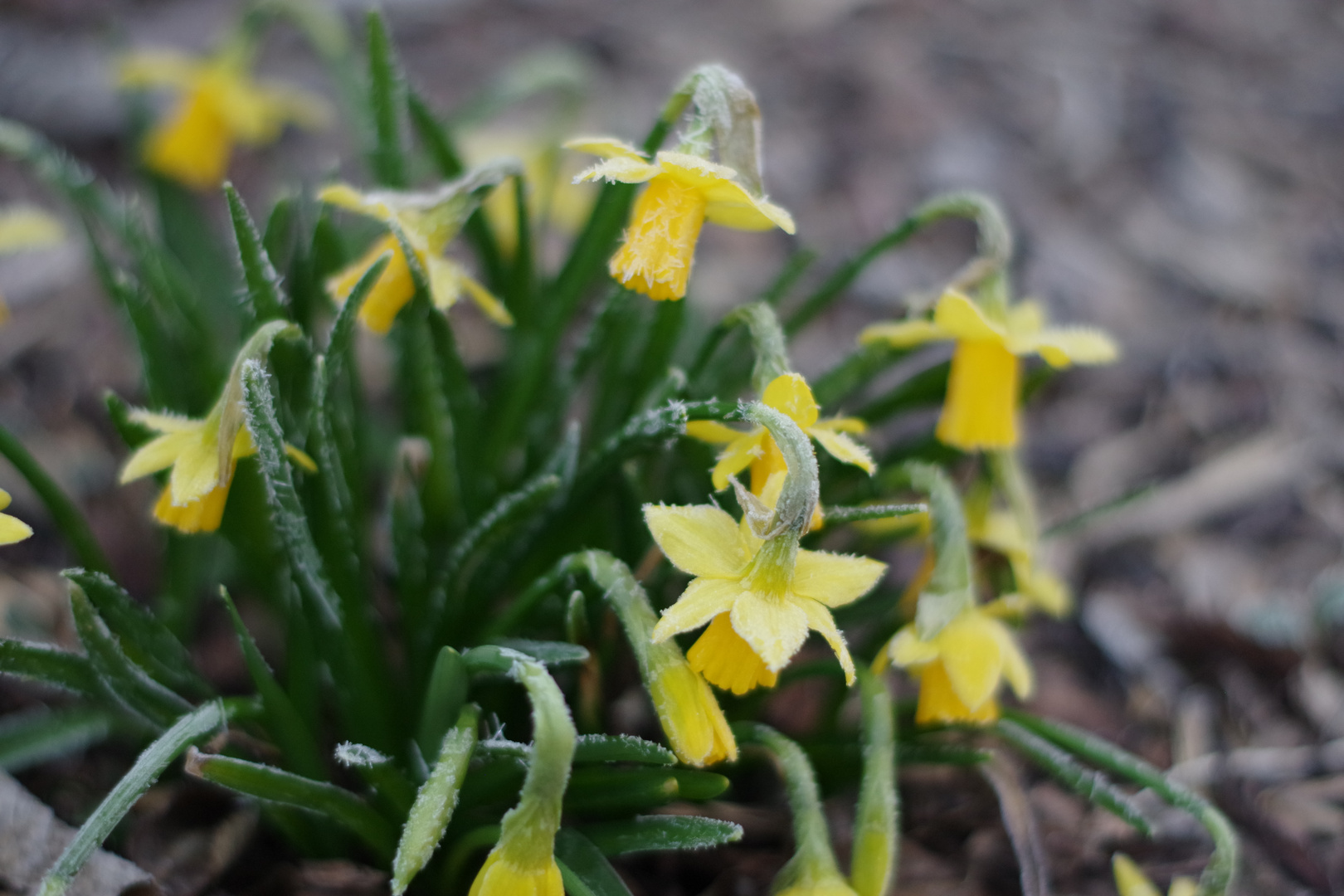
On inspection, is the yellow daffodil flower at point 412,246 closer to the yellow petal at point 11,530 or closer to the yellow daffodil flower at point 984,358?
the yellow petal at point 11,530

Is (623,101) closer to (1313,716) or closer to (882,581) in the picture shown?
(882,581)

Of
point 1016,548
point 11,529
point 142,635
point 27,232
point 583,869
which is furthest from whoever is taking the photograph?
point 27,232

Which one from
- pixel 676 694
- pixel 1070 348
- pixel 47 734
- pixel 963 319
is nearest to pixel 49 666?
pixel 47 734

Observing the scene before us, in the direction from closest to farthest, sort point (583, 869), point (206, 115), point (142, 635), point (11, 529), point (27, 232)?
1. point (11, 529)
2. point (583, 869)
3. point (142, 635)
4. point (27, 232)
5. point (206, 115)

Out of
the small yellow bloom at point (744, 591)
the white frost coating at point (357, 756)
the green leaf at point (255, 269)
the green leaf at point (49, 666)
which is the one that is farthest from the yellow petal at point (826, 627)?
the green leaf at point (49, 666)

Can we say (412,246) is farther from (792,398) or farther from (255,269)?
(792,398)

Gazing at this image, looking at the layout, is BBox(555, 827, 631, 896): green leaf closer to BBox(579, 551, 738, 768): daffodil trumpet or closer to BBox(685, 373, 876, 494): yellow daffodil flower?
BBox(579, 551, 738, 768): daffodil trumpet

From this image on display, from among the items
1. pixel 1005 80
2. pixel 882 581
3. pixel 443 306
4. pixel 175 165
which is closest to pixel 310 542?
pixel 443 306
